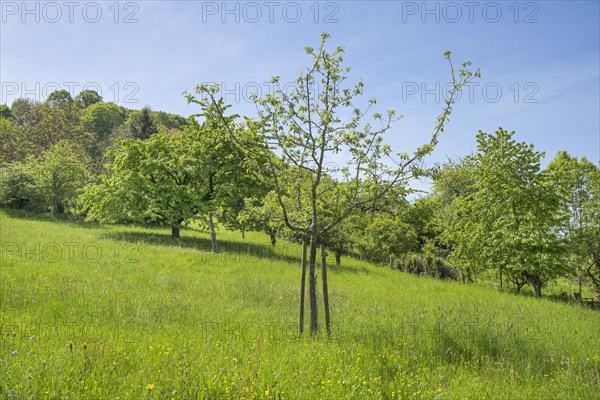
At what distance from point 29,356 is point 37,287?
5559 millimetres

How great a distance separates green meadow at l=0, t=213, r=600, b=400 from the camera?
15.0ft

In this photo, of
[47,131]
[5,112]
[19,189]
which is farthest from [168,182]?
[5,112]

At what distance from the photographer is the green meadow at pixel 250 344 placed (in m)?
4.57

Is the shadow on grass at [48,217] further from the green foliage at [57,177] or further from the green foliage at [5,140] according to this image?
the green foliage at [5,140]

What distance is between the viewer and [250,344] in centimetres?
641

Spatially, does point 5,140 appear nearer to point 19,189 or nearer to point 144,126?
point 144,126

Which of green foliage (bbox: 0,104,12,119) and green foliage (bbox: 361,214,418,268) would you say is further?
green foliage (bbox: 0,104,12,119)

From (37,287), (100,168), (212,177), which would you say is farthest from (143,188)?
(100,168)

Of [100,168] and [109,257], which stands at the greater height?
[100,168]

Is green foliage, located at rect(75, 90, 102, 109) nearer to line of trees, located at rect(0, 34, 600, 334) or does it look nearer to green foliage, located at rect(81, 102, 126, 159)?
green foliage, located at rect(81, 102, 126, 159)

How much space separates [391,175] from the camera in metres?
7.52

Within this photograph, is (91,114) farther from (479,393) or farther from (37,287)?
(479,393)

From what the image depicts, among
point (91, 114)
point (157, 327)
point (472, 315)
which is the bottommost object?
point (472, 315)

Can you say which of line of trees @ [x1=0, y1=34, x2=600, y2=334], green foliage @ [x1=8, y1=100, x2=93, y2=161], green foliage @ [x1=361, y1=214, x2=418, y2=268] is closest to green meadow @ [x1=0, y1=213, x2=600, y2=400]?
line of trees @ [x1=0, y1=34, x2=600, y2=334]
